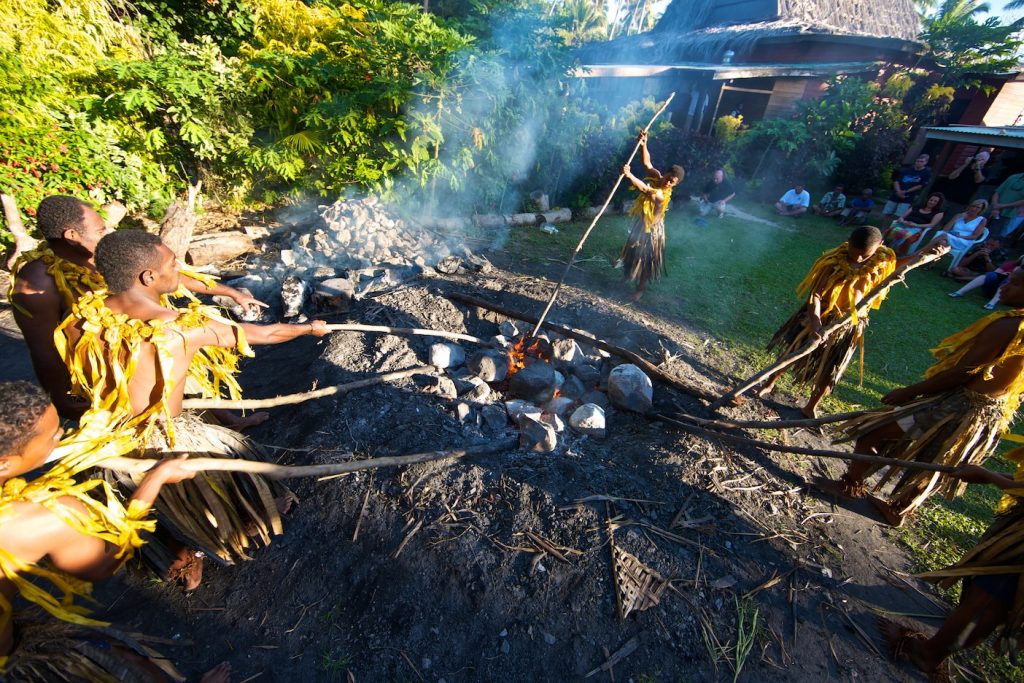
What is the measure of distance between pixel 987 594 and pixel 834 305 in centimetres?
244

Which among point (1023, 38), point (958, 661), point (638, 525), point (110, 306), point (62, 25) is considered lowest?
point (958, 661)

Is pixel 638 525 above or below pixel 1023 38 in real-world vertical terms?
below

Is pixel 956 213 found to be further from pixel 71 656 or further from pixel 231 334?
pixel 71 656

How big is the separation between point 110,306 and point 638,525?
3154 millimetres

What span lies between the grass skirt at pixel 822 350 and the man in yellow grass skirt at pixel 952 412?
2.55 feet

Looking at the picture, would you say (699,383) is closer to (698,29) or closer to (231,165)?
(231,165)

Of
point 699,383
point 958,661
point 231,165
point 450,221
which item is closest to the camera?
point 958,661

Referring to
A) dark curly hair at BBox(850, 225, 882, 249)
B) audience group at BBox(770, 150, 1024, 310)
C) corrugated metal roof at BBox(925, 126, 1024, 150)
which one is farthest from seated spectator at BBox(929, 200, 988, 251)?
dark curly hair at BBox(850, 225, 882, 249)

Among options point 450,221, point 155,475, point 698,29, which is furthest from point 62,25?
point 698,29

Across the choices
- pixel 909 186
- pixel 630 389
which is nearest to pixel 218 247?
pixel 630 389

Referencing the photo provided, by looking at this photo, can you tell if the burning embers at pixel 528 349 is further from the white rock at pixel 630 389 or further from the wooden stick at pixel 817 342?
the wooden stick at pixel 817 342

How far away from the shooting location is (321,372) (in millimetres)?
3818

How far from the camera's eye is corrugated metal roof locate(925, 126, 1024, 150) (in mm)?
8555

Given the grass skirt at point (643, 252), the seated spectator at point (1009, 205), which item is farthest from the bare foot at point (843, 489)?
the seated spectator at point (1009, 205)
